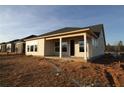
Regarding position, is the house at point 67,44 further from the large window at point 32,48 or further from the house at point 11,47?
→ the house at point 11,47

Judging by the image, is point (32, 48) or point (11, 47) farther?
point (11, 47)

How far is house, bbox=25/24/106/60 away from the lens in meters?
16.6

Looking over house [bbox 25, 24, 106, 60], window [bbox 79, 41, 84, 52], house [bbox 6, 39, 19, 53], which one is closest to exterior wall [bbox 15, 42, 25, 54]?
house [bbox 6, 39, 19, 53]

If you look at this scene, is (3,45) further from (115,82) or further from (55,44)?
(115,82)

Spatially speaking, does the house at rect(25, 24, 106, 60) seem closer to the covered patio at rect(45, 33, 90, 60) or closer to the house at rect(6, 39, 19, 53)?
the covered patio at rect(45, 33, 90, 60)

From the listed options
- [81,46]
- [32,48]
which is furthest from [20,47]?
[81,46]

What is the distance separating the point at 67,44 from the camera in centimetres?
1923

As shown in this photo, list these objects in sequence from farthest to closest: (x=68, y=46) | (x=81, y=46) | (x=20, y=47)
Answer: (x=20, y=47), (x=68, y=46), (x=81, y=46)

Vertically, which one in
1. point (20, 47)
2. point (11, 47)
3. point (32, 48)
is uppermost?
point (11, 47)

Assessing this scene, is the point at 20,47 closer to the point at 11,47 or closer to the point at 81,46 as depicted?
the point at 11,47

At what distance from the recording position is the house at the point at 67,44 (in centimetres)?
1658
